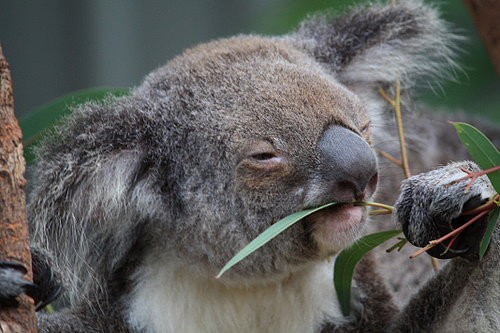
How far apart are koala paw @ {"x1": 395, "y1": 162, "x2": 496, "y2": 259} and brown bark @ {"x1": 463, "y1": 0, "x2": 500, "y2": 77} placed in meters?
1.08

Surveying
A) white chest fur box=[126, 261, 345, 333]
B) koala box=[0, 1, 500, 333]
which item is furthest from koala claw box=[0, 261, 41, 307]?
white chest fur box=[126, 261, 345, 333]

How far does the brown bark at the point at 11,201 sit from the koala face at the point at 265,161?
23.7 inches

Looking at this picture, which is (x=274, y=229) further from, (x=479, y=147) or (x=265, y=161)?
(x=479, y=147)

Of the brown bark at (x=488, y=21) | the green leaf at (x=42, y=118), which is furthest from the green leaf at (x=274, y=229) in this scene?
the brown bark at (x=488, y=21)

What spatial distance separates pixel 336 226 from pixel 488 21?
1.32m

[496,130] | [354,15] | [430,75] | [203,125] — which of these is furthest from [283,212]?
[496,130]

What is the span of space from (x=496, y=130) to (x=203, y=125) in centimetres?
236

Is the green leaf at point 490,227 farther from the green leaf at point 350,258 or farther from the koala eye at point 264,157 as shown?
the koala eye at point 264,157

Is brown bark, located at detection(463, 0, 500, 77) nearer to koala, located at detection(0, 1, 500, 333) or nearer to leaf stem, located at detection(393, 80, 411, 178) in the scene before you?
leaf stem, located at detection(393, 80, 411, 178)

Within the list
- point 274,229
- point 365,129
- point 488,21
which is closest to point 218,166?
point 274,229

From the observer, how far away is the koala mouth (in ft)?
6.02

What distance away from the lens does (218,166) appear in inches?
78.3

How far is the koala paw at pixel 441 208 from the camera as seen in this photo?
1648 millimetres

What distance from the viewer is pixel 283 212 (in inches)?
73.1
